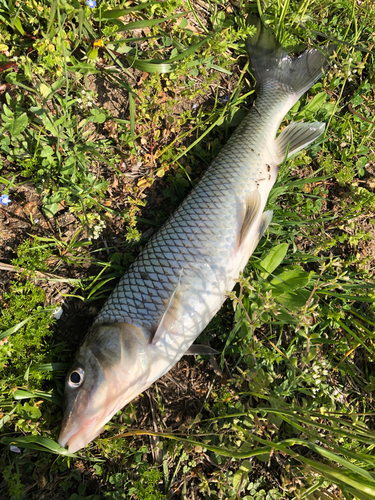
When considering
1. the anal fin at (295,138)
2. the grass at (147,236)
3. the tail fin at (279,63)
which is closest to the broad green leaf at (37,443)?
the grass at (147,236)

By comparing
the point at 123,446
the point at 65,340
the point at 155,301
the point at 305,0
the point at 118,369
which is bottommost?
the point at 123,446

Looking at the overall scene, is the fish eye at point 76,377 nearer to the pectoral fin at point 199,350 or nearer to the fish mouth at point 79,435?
the fish mouth at point 79,435

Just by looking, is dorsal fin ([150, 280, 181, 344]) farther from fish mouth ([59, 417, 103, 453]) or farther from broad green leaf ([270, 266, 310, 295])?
broad green leaf ([270, 266, 310, 295])

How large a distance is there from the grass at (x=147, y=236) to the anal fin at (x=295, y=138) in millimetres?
168

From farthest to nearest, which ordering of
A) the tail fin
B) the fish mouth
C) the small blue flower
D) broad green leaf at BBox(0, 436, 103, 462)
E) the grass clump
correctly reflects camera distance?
the tail fin < the small blue flower < the grass clump < broad green leaf at BBox(0, 436, 103, 462) < the fish mouth

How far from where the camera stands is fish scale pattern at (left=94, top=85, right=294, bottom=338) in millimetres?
2324

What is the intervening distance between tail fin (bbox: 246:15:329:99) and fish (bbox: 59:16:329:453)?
616 mm

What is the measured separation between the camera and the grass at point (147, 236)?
245cm

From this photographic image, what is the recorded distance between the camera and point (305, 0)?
325 centimetres

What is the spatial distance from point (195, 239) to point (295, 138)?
148 cm

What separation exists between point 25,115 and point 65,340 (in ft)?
6.23

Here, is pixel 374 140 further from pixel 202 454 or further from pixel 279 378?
pixel 202 454

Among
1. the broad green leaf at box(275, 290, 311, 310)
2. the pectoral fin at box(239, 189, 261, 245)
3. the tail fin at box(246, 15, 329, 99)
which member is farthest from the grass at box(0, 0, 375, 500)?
the pectoral fin at box(239, 189, 261, 245)

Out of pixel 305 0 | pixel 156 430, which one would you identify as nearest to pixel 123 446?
pixel 156 430
